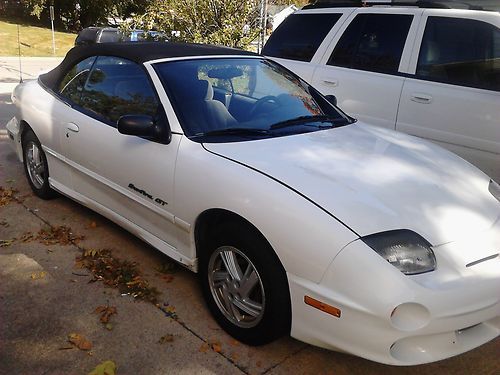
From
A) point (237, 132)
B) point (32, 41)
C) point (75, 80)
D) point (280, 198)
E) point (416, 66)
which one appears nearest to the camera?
point (280, 198)

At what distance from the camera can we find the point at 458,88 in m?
4.36

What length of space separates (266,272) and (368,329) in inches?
22.4

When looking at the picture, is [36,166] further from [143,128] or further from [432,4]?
[432,4]

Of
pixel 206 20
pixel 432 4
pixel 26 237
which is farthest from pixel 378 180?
pixel 206 20

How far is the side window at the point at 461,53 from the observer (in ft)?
14.0

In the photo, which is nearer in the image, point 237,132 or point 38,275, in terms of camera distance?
point 237,132

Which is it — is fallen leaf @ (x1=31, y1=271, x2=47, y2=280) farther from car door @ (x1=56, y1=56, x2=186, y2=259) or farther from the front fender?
the front fender

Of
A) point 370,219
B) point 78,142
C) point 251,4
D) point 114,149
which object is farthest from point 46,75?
point 251,4

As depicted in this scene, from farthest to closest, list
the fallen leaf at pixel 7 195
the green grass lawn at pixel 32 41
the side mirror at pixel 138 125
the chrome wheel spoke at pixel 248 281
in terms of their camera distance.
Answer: the green grass lawn at pixel 32 41, the fallen leaf at pixel 7 195, the side mirror at pixel 138 125, the chrome wheel spoke at pixel 248 281

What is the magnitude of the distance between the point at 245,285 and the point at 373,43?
10.7 feet

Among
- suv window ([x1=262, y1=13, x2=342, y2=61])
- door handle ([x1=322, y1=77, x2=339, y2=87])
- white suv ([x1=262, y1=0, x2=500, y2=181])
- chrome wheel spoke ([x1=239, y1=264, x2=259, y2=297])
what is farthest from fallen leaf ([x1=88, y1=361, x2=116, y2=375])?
suv window ([x1=262, y1=13, x2=342, y2=61])

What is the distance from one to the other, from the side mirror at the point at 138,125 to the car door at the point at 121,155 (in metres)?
0.08

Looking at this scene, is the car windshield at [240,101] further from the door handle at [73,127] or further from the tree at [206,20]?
the tree at [206,20]

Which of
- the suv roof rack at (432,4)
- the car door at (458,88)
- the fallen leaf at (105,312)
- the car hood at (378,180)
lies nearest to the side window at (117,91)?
the car hood at (378,180)
